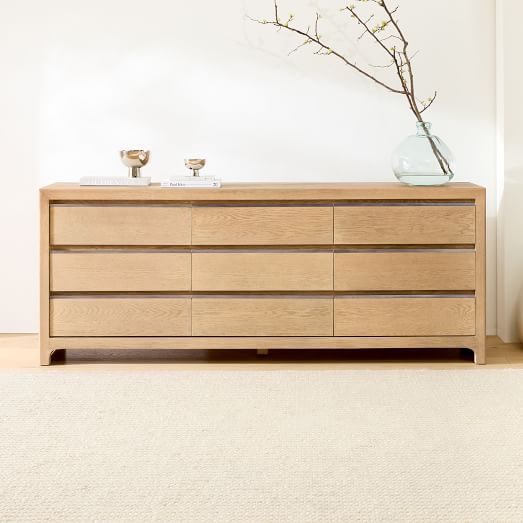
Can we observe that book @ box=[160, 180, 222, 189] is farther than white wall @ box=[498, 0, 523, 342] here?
No

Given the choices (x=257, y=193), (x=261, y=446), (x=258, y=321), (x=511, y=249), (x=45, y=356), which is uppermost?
(x=257, y=193)

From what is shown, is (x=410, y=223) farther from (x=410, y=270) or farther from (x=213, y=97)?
(x=213, y=97)

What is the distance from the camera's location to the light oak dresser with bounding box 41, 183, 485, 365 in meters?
4.00

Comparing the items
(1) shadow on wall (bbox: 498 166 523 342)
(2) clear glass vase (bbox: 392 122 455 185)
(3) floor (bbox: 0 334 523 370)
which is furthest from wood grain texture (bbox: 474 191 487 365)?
(1) shadow on wall (bbox: 498 166 523 342)

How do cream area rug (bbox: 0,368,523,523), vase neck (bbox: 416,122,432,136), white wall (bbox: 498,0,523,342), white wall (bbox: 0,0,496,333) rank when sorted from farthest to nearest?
white wall (bbox: 0,0,496,333) < white wall (bbox: 498,0,523,342) < vase neck (bbox: 416,122,432,136) < cream area rug (bbox: 0,368,523,523)

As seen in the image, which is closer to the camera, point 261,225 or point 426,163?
point 261,225

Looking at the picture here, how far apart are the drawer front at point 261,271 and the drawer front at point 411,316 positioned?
0.19 metres

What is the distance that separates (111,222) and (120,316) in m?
0.43

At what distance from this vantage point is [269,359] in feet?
13.8

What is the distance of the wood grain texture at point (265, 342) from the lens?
13.2 ft

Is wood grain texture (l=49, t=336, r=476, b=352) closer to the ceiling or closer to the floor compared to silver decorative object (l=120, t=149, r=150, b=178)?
closer to the floor

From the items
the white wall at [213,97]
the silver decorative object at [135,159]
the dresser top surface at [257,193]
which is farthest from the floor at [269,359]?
the silver decorative object at [135,159]

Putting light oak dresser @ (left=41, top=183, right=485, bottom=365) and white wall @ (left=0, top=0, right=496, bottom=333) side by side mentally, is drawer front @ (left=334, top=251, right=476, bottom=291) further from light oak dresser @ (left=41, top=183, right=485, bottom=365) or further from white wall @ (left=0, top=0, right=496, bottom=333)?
white wall @ (left=0, top=0, right=496, bottom=333)

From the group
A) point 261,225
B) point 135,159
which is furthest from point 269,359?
point 135,159
